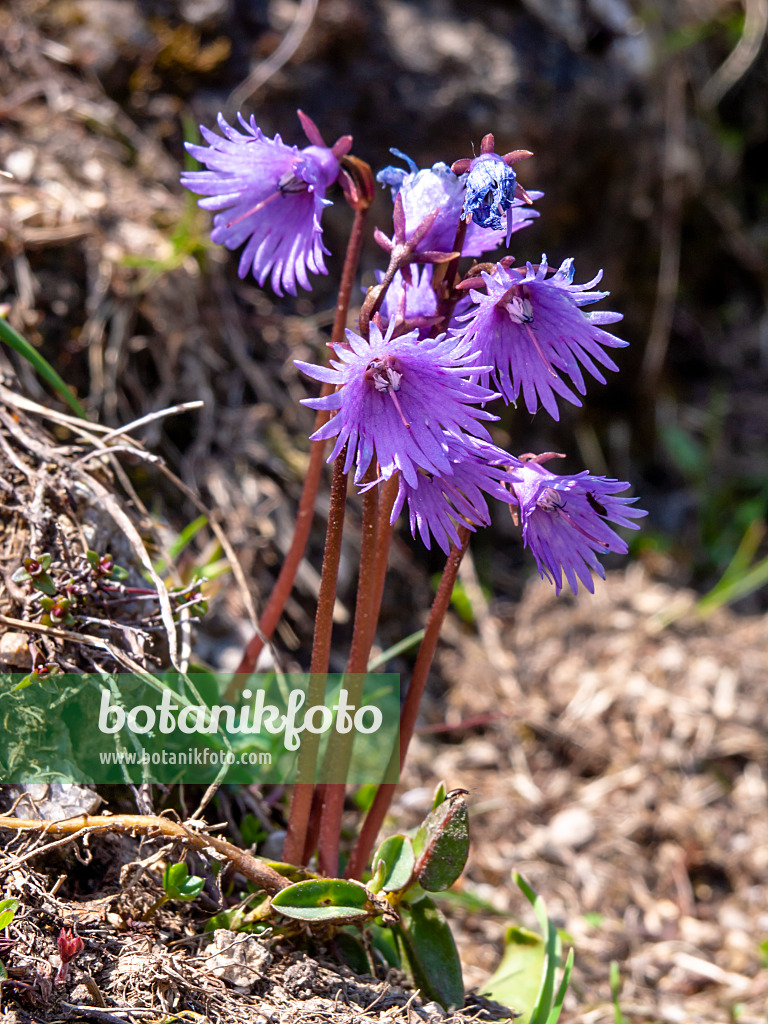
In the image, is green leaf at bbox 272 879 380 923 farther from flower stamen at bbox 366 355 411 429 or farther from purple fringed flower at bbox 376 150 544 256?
purple fringed flower at bbox 376 150 544 256

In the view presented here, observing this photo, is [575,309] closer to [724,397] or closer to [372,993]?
[372,993]

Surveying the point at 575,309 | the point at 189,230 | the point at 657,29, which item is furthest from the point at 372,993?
the point at 657,29

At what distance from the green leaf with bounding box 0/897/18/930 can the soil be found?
84mm

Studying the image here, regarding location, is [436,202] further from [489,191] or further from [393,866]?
[393,866]

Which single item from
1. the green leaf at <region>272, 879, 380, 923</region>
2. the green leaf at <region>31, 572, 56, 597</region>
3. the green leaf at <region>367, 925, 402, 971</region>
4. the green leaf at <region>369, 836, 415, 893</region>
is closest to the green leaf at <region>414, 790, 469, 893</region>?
the green leaf at <region>369, 836, 415, 893</region>

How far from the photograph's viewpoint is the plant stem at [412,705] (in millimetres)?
1778

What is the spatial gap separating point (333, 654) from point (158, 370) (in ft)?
3.75

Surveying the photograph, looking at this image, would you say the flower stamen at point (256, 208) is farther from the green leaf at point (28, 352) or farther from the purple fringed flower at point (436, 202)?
the green leaf at point (28, 352)

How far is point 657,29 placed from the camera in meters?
4.38

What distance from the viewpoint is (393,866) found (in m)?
1.76

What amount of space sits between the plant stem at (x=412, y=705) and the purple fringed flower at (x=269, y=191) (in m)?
0.72

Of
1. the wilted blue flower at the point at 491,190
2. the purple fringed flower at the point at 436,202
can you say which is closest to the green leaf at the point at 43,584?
the purple fringed flower at the point at 436,202

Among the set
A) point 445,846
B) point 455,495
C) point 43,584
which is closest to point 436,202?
point 455,495

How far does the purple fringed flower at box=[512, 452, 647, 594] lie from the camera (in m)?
1.63
